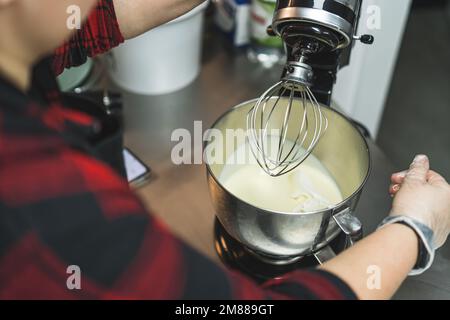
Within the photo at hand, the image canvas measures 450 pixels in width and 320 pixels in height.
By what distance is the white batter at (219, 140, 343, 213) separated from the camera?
2.41ft

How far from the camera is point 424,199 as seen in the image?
0.58 metres

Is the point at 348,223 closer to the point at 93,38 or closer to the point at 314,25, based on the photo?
the point at 314,25

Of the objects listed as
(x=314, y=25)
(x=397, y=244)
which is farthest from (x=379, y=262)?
(x=314, y=25)

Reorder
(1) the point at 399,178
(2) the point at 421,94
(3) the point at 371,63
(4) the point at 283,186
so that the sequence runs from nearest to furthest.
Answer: (1) the point at 399,178, (4) the point at 283,186, (3) the point at 371,63, (2) the point at 421,94

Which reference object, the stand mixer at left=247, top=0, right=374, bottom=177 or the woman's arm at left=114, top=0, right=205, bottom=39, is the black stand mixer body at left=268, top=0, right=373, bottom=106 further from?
the woman's arm at left=114, top=0, right=205, bottom=39

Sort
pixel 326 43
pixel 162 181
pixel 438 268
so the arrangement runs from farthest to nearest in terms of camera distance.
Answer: pixel 162 181
pixel 438 268
pixel 326 43

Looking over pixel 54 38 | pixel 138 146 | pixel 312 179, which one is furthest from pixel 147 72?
pixel 54 38

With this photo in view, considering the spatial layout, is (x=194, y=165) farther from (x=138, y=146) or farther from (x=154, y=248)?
(x=154, y=248)

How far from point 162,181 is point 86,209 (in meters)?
0.49

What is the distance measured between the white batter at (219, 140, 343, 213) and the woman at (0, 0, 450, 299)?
0.76ft

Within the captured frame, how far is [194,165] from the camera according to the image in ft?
2.96

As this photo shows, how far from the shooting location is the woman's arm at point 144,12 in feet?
2.47

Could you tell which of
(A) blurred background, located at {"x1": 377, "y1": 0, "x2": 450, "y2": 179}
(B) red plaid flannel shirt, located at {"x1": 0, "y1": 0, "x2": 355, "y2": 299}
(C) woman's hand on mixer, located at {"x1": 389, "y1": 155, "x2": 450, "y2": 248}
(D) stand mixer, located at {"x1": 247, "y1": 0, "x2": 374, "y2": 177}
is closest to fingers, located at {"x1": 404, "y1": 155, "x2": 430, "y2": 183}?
(C) woman's hand on mixer, located at {"x1": 389, "y1": 155, "x2": 450, "y2": 248}

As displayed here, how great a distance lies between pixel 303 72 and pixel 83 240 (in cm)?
33
